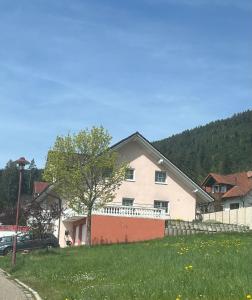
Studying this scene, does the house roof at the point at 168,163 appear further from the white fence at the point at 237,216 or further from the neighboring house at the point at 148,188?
the white fence at the point at 237,216

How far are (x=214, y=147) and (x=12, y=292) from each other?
13467cm

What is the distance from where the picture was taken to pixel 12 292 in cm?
1698

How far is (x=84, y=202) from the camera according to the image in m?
38.0

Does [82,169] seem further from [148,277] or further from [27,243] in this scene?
[148,277]

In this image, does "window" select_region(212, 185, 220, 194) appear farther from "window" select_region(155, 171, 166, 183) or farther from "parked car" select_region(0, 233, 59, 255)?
"parked car" select_region(0, 233, 59, 255)

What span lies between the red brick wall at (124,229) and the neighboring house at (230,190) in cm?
3484

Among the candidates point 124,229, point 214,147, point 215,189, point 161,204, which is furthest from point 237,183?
point 214,147

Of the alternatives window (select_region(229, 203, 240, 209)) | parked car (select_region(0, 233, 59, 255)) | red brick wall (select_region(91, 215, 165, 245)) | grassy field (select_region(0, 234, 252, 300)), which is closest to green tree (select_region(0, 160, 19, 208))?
window (select_region(229, 203, 240, 209))

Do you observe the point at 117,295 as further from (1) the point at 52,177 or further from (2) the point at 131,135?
(2) the point at 131,135

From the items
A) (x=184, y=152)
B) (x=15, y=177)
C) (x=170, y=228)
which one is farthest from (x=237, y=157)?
(x=170, y=228)

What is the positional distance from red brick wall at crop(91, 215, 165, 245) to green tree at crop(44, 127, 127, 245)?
1515 millimetres

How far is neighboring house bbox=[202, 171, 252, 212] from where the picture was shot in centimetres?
7581

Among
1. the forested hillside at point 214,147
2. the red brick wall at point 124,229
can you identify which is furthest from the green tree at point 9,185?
the red brick wall at point 124,229

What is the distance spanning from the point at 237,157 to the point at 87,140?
344 ft
